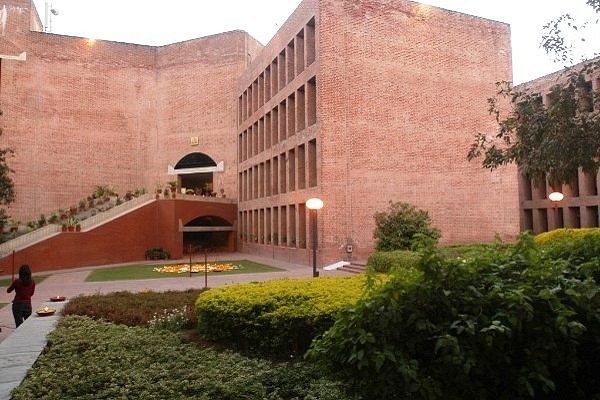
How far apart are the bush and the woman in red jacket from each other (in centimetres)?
1475

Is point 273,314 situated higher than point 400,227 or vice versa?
point 400,227

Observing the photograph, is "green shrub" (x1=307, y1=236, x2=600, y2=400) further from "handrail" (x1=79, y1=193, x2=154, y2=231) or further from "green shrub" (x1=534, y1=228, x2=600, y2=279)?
"handrail" (x1=79, y1=193, x2=154, y2=231)

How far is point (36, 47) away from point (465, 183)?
3537 centimetres

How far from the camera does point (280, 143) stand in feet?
103

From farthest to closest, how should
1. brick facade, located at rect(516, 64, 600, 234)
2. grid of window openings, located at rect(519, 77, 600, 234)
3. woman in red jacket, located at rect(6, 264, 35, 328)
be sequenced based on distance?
grid of window openings, located at rect(519, 77, 600, 234), brick facade, located at rect(516, 64, 600, 234), woman in red jacket, located at rect(6, 264, 35, 328)

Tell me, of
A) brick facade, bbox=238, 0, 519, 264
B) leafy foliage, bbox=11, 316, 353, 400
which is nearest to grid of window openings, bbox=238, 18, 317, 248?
brick facade, bbox=238, 0, 519, 264

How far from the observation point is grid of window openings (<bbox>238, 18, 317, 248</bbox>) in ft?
90.3

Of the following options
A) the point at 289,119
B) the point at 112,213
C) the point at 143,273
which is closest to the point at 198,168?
the point at 112,213

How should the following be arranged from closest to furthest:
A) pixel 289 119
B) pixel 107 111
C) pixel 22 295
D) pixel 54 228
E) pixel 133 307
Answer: pixel 22 295 → pixel 133 307 → pixel 54 228 → pixel 289 119 → pixel 107 111

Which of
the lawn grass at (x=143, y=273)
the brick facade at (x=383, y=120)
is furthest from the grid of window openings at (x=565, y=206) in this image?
the lawn grass at (x=143, y=273)

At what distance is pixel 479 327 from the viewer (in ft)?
10.7

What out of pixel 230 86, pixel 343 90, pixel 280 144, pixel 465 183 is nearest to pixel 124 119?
pixel 230 86

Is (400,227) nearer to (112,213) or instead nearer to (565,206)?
(112,213)

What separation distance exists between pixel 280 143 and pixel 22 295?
73.8ft
